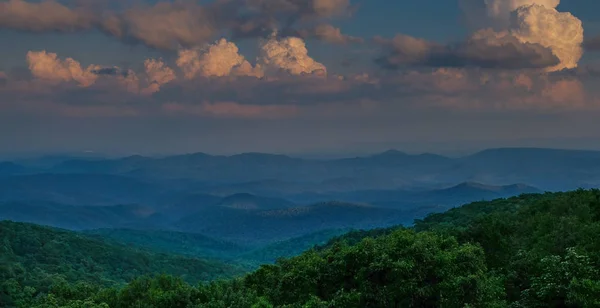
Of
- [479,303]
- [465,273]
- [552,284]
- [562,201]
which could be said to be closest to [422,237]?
[465,273]

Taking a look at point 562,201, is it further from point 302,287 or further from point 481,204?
point 481,204

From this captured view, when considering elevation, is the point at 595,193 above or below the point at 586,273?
above

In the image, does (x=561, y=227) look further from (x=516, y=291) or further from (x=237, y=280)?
(x=237, y=280)

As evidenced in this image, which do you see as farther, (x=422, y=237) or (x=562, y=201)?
(x=562, y=201)

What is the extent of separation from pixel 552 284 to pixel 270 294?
25157 millimetres

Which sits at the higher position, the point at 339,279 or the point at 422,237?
the point at 422,237

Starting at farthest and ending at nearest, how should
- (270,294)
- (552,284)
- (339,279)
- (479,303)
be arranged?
(270,294)
(339,279)
(479,303)
(552,284)

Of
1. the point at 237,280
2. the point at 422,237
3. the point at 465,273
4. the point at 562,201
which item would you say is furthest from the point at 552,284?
the point at 562,201

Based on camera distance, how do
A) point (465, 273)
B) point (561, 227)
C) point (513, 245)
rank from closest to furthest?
1. point (465, 273)
2. point (561, 227)
3. point (513, 245)

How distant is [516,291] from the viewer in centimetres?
4700

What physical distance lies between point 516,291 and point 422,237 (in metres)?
8.61

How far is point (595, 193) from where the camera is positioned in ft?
259

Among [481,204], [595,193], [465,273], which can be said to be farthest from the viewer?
[481,204]

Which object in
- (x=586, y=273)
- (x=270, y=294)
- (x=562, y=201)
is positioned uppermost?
(x=562, y=201)
